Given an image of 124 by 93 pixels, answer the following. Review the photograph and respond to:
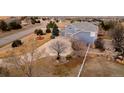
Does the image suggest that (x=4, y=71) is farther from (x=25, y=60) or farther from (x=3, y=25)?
(x=3, y=25)

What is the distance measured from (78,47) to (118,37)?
39 cm

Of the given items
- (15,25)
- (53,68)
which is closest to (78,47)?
(53,68)

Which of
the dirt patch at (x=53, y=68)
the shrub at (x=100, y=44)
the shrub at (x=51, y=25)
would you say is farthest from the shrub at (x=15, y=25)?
the shrub at (x=100, y=44)

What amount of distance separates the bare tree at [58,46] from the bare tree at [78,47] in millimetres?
78

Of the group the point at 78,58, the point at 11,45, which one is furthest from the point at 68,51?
the point at 11,45

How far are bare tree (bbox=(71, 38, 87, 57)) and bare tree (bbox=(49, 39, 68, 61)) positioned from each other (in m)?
0.08

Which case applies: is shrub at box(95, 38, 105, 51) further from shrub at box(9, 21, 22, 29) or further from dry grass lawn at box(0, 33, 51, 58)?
shrub at box(9, 21, 22, 29)
